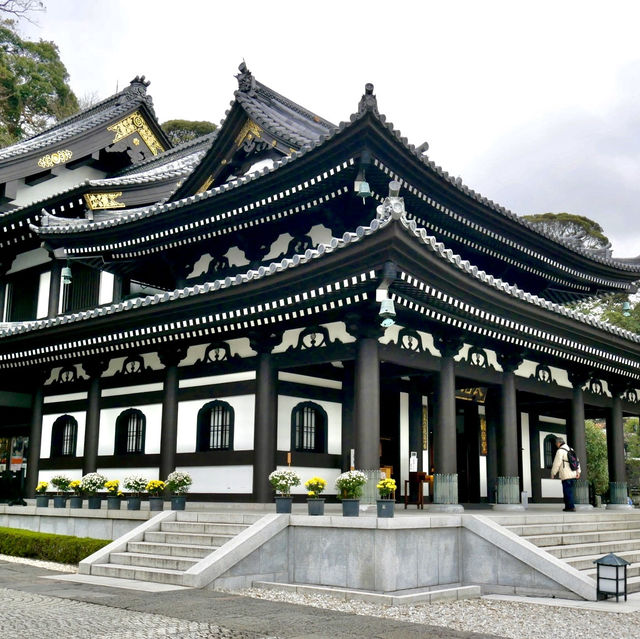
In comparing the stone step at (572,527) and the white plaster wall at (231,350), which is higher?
the white plaster wall at (231,350)

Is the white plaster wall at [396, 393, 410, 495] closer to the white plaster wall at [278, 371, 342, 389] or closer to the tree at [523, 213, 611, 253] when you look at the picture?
the white plaster wall at [278, 371, 342, 389]

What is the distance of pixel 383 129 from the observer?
14.7m

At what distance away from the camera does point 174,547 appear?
43.8 ft

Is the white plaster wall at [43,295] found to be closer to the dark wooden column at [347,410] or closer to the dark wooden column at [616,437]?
the dark wooden column at [347,410]

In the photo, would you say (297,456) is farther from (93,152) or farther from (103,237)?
(93,152)

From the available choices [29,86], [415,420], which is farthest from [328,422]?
[29,86]

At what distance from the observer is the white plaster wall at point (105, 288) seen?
2241 cm

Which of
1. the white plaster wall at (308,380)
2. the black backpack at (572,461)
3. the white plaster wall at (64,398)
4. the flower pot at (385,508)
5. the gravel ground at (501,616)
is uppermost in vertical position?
the white plaster wall at (308,380)

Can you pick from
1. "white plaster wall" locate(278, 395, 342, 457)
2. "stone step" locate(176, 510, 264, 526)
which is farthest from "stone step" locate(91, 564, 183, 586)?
"white plaster wall" locate(278, 395, 342, 457)

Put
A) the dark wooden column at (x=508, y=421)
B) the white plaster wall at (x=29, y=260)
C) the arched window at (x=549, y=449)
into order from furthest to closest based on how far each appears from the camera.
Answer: the white plaster wall at (x=29, y=260) → the arched window at (x=549, y=449) → the dark wooden column at (x=508, y=421)

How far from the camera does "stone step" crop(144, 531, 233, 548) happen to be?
43.6 ft

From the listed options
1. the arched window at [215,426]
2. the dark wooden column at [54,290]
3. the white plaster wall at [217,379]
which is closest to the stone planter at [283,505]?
the arched window at [215,426]

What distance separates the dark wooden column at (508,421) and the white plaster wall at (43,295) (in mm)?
14312

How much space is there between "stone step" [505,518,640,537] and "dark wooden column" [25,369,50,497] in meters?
13.1
